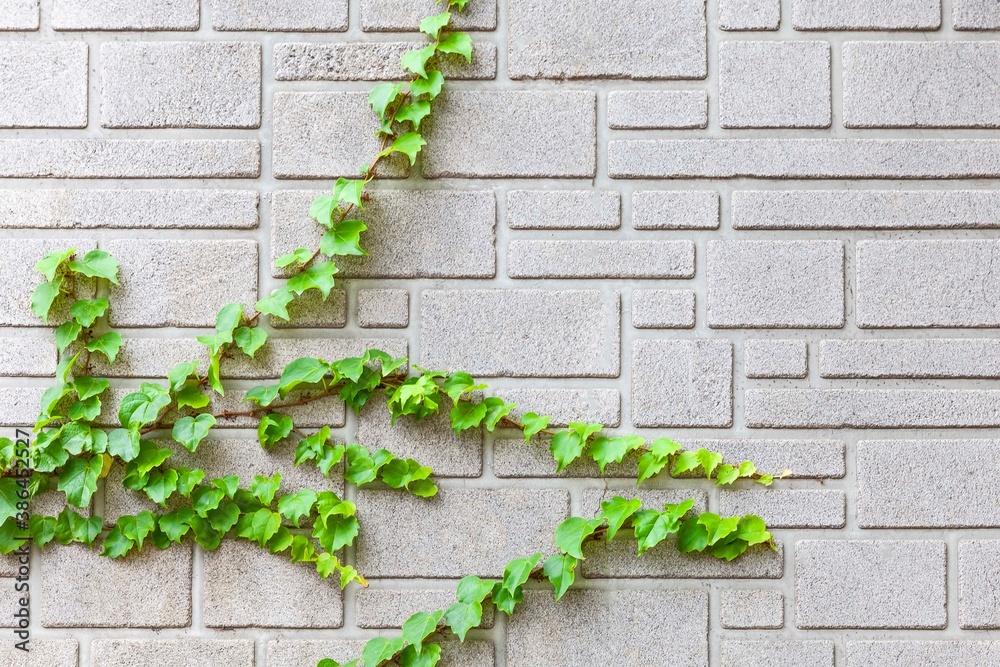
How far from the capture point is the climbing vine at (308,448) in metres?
1.25

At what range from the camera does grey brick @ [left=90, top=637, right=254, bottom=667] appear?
1.28 metres

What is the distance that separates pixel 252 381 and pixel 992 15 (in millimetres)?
1468

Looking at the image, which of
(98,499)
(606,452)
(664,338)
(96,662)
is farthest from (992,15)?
(96,662)

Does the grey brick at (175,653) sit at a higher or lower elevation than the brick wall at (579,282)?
lower

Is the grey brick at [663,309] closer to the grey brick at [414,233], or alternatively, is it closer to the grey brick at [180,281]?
the grey brick at [414,233]

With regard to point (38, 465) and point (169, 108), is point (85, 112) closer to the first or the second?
point (169, 108)

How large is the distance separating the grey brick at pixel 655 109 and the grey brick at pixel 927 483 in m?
0.65

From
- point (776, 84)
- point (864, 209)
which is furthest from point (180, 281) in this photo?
point (864, 209)

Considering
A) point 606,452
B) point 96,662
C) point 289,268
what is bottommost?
point 96,662

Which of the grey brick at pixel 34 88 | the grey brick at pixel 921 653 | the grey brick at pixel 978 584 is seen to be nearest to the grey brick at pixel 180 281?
the grey brick at pixel 34 88

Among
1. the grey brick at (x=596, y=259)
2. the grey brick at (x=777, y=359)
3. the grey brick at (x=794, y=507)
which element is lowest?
the grey brick at (x=794, y=507)

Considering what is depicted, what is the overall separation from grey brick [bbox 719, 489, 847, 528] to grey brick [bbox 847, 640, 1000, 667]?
22cm

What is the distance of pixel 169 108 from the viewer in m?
1.30

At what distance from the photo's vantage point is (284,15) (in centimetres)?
130
